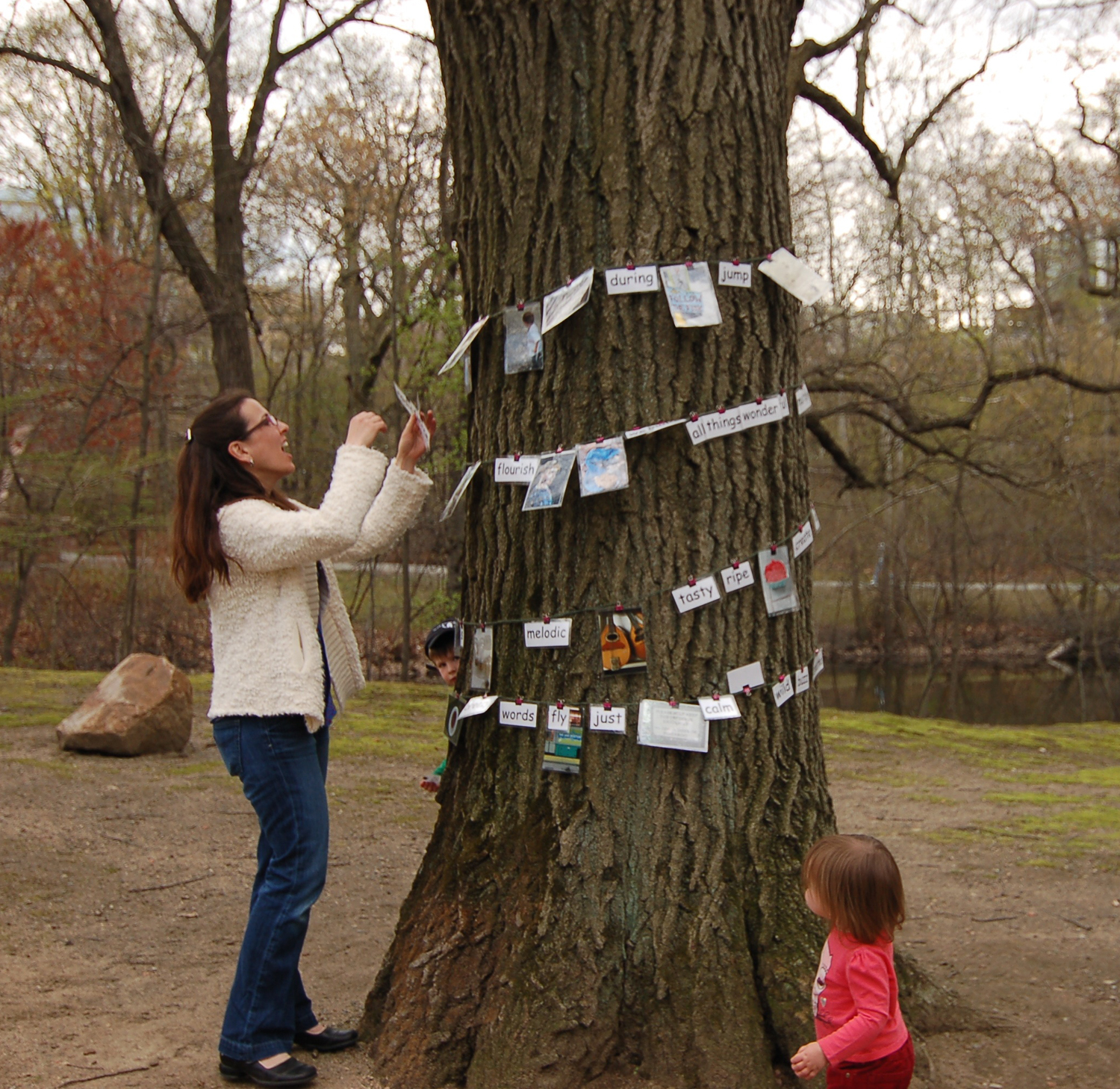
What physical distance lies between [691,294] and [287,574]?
124 cm

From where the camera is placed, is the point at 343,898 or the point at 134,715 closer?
the point at 343,898

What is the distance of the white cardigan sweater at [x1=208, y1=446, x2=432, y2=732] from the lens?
2.67 meters

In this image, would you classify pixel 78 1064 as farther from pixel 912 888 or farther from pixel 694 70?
pixel 912 888

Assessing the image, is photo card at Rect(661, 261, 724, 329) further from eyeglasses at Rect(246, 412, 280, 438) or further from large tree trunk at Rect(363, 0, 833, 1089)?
eyeglasses at Rect(246, 412, 280, 438)

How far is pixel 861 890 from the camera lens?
2.24 metres

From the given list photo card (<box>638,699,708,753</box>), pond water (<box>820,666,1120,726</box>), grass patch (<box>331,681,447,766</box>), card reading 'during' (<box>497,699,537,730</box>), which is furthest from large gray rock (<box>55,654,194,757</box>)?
pond water (<box>820,666,1120,726</box>)

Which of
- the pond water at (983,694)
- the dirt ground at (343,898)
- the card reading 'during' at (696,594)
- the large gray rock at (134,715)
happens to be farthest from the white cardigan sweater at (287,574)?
the pond water at (983,694)

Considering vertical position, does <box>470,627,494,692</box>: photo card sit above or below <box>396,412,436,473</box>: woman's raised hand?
below

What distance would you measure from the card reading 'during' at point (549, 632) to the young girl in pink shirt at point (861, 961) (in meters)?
0.82

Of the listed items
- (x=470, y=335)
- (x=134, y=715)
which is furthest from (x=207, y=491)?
(x=134, y=715)

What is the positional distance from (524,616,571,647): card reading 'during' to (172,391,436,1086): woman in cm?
43

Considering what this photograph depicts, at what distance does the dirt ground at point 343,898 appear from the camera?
9.75 feet

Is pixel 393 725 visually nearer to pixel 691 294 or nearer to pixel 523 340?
pixel 523 340

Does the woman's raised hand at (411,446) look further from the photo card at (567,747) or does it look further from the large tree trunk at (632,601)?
the photo card at (567,747)
